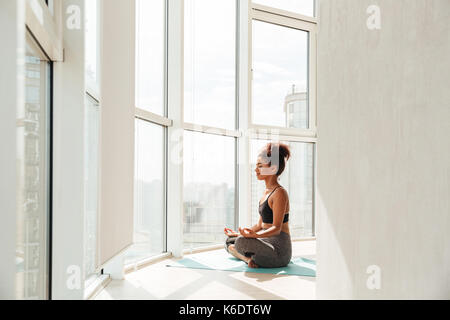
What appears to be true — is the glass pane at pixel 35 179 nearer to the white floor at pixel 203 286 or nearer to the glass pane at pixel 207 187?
the white floor at pixel 203 286

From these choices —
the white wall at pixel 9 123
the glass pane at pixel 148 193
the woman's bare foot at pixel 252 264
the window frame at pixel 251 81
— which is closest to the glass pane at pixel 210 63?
the window frame at pixel 251 81

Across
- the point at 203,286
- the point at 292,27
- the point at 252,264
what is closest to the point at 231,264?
the point at 252,264

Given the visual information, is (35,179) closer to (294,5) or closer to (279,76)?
(279,76)

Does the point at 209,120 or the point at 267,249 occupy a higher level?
the point at 209,120

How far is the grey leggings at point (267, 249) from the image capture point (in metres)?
3.09

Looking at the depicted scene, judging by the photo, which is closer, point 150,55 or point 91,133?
point 91,133

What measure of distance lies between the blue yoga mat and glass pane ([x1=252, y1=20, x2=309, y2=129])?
1695 millimetres

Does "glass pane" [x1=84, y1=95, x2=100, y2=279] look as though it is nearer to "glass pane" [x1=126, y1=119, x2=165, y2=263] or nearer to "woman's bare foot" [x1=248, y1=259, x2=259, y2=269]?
"glass pane" [x1=126, y1=119, x2=165, y2=263]

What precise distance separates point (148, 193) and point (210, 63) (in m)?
1.60

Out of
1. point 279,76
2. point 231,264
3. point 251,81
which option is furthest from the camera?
point 279,76

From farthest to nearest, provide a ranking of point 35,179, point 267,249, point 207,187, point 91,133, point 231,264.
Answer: point 207,187 < point 231,264 < point 267,249 < point 91,133 < point 35,179

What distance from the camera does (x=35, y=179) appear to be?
1.33m

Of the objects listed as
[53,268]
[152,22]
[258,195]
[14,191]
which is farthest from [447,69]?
[258,195]

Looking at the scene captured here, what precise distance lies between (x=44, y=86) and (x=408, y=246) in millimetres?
1450
